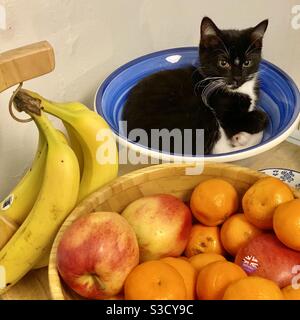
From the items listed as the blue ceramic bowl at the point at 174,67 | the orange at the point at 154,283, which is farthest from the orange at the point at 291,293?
the blue ceramic bowl at the point at 174,67

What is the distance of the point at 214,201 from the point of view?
60cm

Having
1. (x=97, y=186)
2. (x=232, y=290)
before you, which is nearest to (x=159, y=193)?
(x=97, y=186)

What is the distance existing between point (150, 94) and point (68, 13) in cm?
20

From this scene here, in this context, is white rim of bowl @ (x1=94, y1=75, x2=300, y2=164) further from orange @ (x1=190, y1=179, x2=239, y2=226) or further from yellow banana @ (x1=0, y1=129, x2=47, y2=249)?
yellow banana @ (x1=0, y1=129, x2=47, y2=249)

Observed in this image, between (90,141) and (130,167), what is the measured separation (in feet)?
0.79

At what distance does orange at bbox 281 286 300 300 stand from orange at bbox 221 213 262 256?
3.5 inches

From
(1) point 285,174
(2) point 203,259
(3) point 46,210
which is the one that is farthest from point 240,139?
(3) point 46,210

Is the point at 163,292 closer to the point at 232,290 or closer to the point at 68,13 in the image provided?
the point at 232,290

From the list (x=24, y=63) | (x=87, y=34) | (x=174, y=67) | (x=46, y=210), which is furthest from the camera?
(x=174, y=67)

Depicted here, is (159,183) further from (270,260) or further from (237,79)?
(237,79)

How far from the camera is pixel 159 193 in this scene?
2.10ft

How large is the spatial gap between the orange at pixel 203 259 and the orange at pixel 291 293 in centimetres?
9

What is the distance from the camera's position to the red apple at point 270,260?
53 cm

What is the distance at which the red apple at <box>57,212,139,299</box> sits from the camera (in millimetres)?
510
